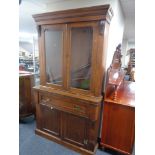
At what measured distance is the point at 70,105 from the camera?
1.87 metres

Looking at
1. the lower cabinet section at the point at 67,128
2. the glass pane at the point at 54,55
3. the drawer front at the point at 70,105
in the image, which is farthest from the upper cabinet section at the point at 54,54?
the lower cabinet section at the point at 67,128

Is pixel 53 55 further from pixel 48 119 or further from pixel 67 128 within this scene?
pixel 67 128

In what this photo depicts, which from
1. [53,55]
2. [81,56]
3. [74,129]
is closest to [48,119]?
[74,129]

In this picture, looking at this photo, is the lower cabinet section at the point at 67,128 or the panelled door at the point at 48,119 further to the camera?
the panelled door at the point at 48,119

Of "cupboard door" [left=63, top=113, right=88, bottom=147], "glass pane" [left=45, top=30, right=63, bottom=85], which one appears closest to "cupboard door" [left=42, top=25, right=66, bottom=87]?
"glass pane" [left=45, top=30, right=63, bottom=85]

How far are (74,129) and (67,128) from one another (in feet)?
0.41

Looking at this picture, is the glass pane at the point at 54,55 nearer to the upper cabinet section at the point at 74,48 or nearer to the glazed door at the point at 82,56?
the upper cabinet section at the point at 74,48

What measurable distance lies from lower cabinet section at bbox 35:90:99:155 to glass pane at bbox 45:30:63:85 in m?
0.38

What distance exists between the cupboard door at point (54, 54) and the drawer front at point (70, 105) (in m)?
0.21

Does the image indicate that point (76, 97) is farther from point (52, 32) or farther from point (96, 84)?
point (52, 32)

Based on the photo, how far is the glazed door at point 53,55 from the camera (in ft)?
6.19
